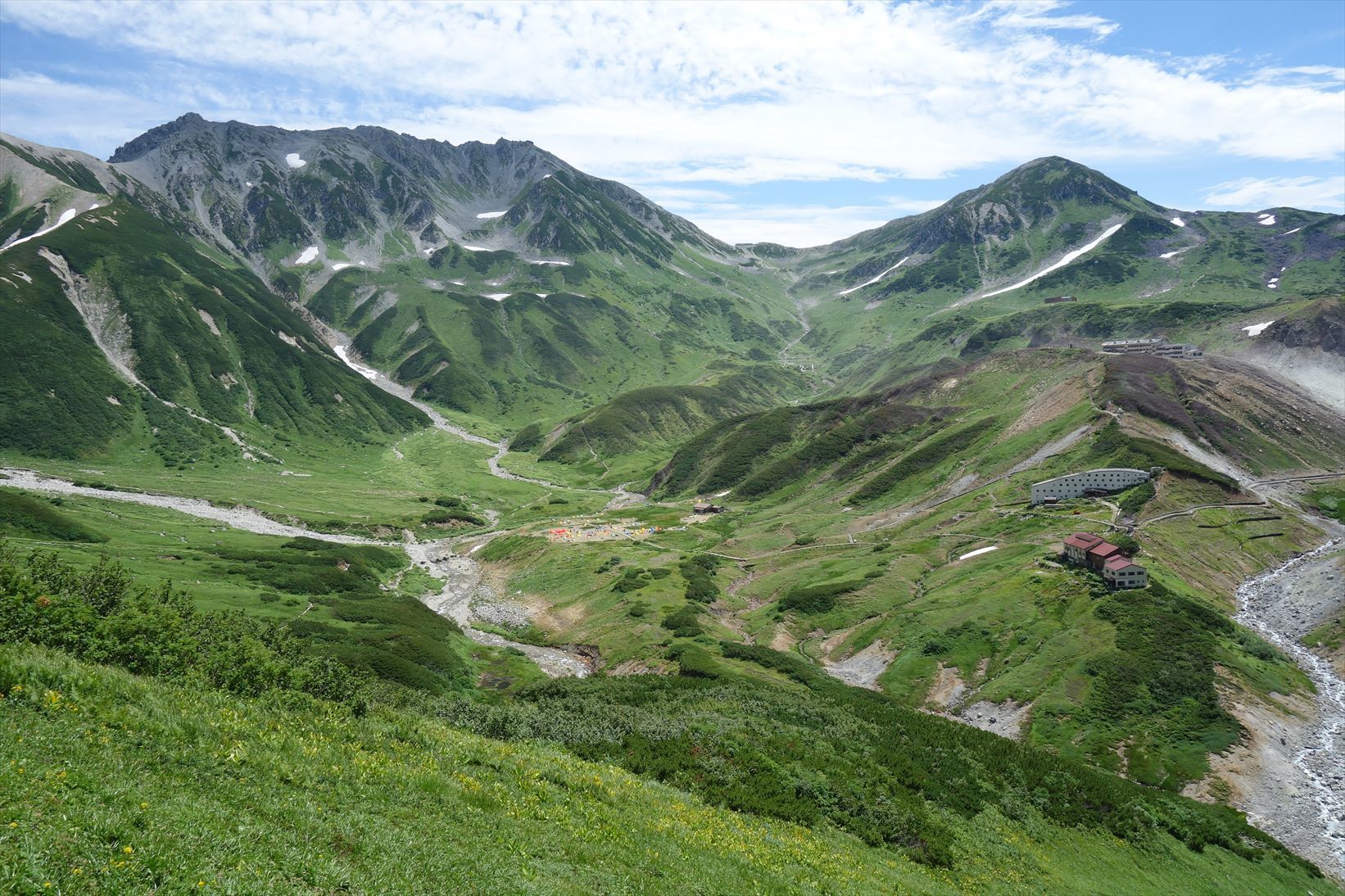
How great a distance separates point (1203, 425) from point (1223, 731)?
11713cm

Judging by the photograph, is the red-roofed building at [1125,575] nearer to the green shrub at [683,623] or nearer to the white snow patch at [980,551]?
the white snow patch at [980,551]

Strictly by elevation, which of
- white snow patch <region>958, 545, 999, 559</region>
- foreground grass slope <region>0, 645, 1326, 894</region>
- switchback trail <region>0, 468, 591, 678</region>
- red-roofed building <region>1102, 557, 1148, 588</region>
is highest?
foreground grass slope <region>0, 645, 1326, 894</region>

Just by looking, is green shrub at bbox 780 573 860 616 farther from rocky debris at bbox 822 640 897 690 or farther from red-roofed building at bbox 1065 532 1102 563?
red-roofed building at bbox 1065 532 1102 563

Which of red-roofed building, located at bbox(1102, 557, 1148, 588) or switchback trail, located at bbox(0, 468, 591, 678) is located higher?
red-roofed building, located at bbox(1102, 557, 1148, 588)

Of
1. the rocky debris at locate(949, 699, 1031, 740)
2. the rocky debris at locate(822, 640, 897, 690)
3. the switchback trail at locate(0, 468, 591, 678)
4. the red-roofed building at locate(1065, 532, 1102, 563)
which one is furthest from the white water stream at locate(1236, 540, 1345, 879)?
the switchback trail at locate(0, 468, 591, 678)

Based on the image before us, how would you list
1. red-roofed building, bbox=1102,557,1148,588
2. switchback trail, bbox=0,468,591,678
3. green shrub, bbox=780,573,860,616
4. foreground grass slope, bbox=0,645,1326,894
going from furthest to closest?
1. switchback trail, bbox=0,468,591,678
2. green shrub, bbox=780,573,860,616
3. red-roofed building, bbox=1102,557,1148,588
4. foreground grass slope, bbox=0,645,1326,894

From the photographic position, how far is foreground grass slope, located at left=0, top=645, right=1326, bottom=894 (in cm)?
1523

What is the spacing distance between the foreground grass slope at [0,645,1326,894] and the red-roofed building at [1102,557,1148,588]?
67.0 metres

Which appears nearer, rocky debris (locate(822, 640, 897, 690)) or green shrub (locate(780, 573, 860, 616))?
rocky debris (locate(822, 640, 897, 690))

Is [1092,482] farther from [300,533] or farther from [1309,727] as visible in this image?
[300,533]

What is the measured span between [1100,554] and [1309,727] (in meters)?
28.7

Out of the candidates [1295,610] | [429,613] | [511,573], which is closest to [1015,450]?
[1295,610]

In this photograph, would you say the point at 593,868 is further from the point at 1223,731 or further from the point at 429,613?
the point at 429,613

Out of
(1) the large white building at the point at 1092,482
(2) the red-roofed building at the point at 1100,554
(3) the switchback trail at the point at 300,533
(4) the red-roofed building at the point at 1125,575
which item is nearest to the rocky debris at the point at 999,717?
(4) the red-roofed building at the point at 1125,575
